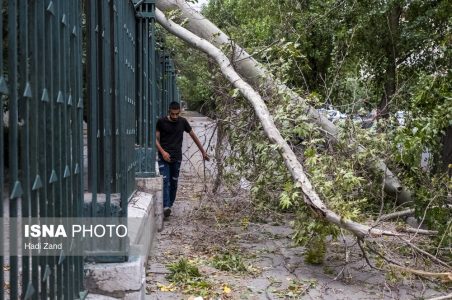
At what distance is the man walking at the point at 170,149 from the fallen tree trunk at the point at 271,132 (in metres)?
1.16

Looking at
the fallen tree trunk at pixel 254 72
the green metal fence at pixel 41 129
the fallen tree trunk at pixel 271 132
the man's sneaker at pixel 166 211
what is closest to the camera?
the green metal fence at pixel 41 129

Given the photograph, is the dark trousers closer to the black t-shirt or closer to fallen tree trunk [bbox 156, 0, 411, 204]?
the black t-shirt

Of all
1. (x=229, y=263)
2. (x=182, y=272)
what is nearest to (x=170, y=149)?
(x=229, y=263)

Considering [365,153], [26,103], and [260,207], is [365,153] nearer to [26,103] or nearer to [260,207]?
[260,207]

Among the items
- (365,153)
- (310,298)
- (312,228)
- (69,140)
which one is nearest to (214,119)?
(365,153)

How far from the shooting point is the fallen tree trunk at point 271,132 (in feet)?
16.8

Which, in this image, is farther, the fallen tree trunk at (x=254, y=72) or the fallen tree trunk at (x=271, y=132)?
the fallen tree trunk at (x=254, y=72)

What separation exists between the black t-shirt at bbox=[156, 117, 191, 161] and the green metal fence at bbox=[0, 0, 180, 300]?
4.40 m

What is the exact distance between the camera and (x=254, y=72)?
27.0ft

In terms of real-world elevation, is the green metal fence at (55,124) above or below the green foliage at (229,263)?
above

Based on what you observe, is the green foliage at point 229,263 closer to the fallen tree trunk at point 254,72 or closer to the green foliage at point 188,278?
the green foliage at point 188,278

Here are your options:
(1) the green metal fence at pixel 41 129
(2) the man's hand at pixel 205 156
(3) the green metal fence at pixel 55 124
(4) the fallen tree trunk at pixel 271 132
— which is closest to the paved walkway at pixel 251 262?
(2) the man's hand at pixel 205 156

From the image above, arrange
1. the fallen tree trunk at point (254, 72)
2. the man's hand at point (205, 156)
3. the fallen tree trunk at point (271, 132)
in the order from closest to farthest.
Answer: the fallen tree trunk at point (271, 132), the fallen tree trunk at point (254, 72), the man's hand at point (205, 156)

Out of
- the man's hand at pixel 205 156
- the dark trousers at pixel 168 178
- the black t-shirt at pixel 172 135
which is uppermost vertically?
the black t-shirt at pixel 172 135
